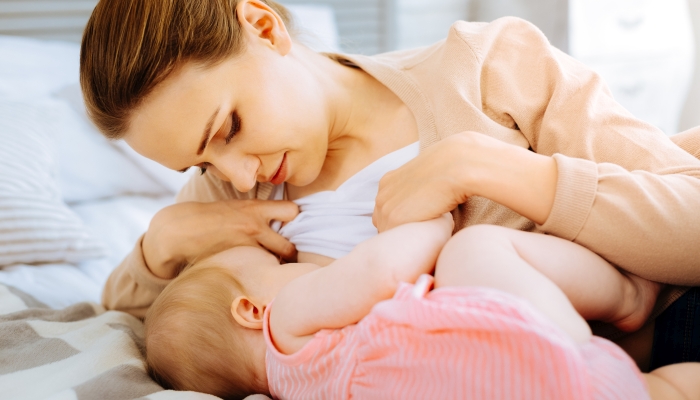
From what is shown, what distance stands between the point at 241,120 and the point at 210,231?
0.33 meters

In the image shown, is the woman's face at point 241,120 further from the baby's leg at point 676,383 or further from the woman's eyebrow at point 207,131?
the baby's leg at point 676,383

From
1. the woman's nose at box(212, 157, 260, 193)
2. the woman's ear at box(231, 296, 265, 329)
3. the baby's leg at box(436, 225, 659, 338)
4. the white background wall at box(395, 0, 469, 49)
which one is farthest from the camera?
the white background wall at box(395, 0, 469, 49)

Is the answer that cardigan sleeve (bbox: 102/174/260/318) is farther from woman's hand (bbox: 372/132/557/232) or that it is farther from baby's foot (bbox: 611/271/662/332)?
baby's foot (bbox: 611/271/662/332)

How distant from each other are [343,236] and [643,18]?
86.2 inches

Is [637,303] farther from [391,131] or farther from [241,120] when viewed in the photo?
[241,120]

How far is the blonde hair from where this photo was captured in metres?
0.92

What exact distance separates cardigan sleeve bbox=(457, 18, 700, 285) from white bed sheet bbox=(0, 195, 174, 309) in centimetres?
110

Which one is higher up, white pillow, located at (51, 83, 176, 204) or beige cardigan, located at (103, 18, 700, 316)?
beige cardigan, located at (103, 18, 700, 316)

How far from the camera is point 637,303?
81 cm

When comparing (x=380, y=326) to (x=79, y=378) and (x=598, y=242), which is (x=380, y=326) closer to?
(x=598, y=242)

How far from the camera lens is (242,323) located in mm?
913

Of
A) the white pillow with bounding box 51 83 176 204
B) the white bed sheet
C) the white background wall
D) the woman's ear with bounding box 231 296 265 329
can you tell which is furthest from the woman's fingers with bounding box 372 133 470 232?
the white background wall

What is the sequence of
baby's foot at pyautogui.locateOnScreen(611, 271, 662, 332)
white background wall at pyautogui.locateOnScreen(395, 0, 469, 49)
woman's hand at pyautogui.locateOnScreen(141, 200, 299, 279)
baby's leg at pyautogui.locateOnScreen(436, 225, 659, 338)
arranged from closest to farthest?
baby's leg at pyautogui.locateOnScreen(436, 225, 659, 338)
baby's foot at pyautogui.locateOnScreen(611, 271, 662, 332)
woman's hand at pyautogui.locateOnScreen(141, 200, 299, 279)
white background wall at pyautogui.locateOnScreen(395, 0, 469, 49)

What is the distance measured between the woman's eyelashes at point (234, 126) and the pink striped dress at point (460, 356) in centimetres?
41
